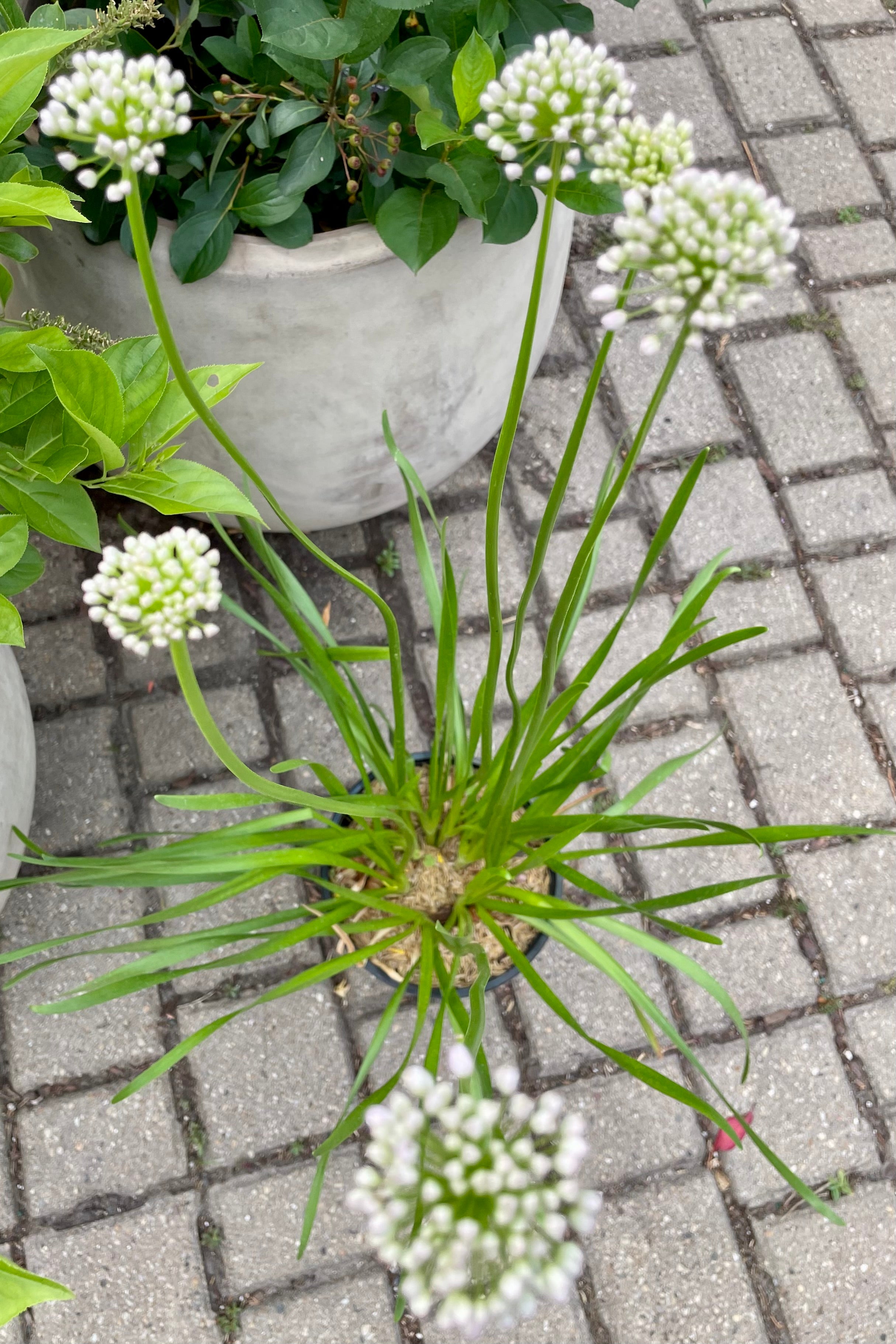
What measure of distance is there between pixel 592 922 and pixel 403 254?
2.58 feet

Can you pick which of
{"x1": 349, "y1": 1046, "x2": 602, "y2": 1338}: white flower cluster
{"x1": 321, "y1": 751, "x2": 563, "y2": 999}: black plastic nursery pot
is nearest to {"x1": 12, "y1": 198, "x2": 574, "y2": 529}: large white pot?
{"x1": 321, "y1": 751, "x2": 563, "y2": 999}: black plastic nursery pot

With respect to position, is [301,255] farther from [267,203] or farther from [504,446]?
[504,446]

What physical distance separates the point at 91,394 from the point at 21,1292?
0.81m

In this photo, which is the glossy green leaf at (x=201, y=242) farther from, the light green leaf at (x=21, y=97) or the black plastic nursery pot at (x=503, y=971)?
the black plastic nursery pot at (x=503, y=971)

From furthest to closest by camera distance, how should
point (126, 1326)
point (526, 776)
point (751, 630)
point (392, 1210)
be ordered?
point (126, 1326)
point (526, 776)
point (751, 630)
point (392, 1210)

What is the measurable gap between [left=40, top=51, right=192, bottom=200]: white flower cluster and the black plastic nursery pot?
975mm

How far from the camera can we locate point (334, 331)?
1502mm

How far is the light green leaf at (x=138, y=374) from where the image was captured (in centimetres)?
115

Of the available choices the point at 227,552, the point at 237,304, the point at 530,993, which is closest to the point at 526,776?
the point at 530,993

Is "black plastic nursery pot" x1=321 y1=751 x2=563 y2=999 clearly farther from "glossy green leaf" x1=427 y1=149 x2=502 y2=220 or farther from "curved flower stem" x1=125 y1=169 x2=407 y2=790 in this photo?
"glossy green leaf" x1=427 y1=149 x2=502 y2=220

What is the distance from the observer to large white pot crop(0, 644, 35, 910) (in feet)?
4.90

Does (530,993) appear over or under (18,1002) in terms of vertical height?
under

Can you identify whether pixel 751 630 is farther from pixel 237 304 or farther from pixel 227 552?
pixel 227 552

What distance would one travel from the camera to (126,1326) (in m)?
1.57
